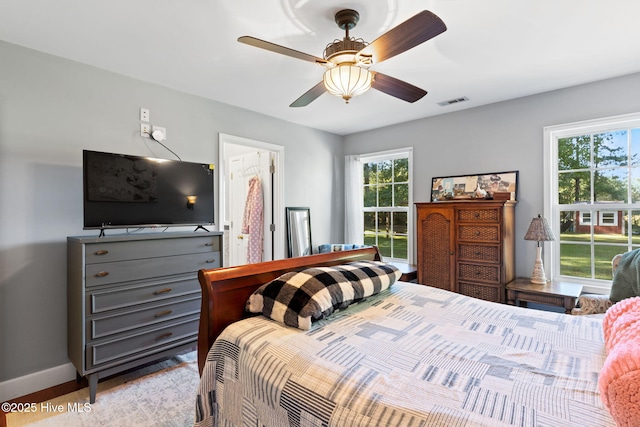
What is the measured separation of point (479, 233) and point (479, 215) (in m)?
0.17

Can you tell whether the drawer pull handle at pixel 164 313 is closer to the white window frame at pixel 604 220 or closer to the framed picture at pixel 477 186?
the framed picture at pixel 477 186

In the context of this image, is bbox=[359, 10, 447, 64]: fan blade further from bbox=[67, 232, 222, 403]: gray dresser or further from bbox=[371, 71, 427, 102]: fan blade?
bbox=[67, 232, 222, 403]: gray dresser

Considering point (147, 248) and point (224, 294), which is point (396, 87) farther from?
point (147, 248)

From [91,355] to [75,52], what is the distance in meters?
2.15

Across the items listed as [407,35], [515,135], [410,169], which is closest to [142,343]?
[407,35]

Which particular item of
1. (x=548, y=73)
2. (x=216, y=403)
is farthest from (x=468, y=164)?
(x=216, y=403)

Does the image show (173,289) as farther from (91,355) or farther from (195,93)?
(195,93)

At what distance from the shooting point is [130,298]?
226 centimetres

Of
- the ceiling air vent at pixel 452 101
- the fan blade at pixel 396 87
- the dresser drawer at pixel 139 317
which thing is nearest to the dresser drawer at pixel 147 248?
the dresser drawer at pixel 139 317

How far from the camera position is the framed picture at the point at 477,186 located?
10.6ft

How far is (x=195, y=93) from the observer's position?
307 cm

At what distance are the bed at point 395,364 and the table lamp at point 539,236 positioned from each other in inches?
59.2

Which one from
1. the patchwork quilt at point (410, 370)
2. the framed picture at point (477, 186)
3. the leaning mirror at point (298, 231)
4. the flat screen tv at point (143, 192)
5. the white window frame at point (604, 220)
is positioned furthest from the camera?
the leaning mirror at point (298, 231)

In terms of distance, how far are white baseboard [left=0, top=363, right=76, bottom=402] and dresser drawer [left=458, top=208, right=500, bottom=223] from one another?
11.7 feet
